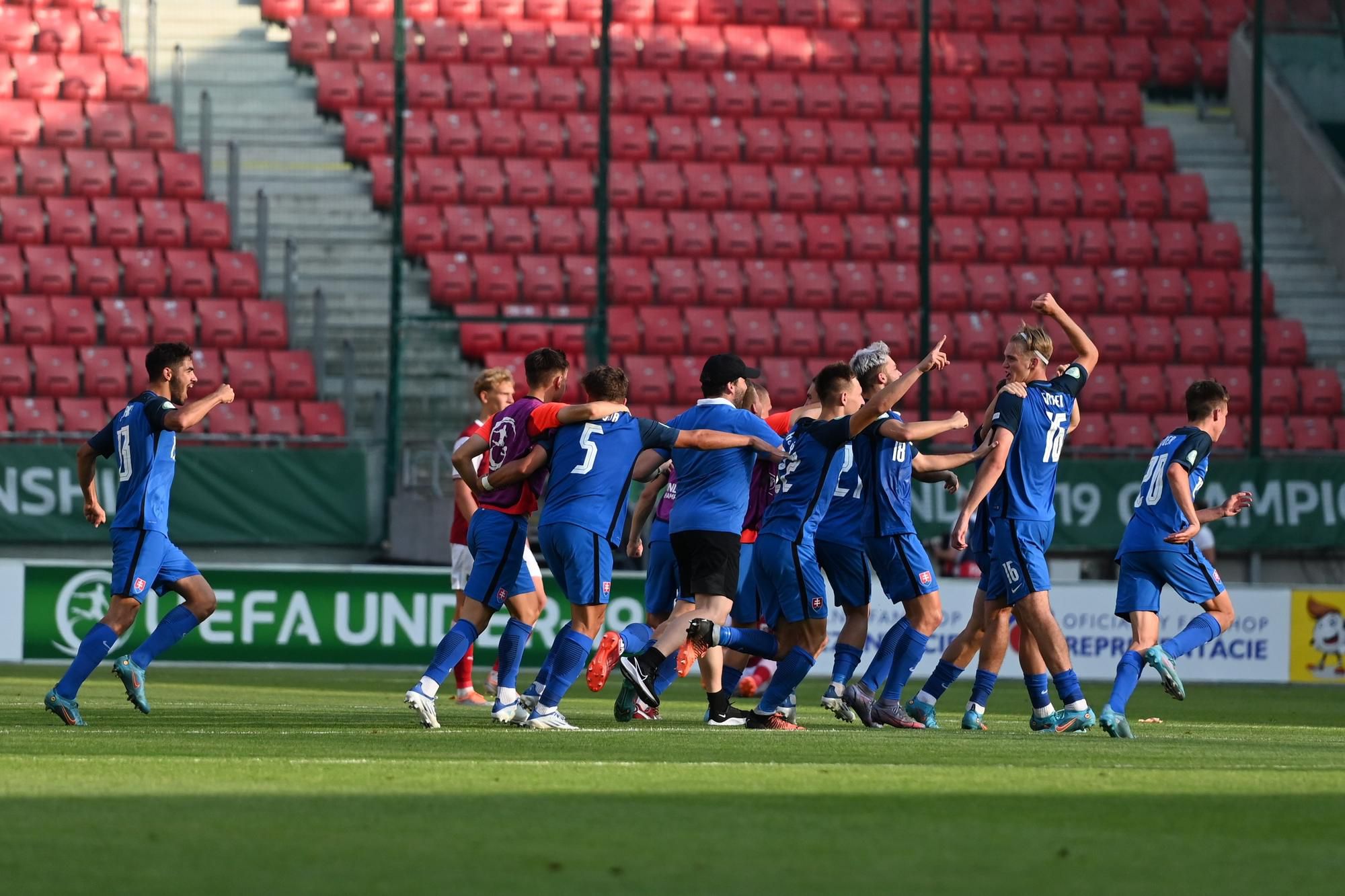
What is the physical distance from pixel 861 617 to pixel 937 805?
483 cm

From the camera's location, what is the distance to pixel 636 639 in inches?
405

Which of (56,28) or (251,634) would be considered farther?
(56,28)

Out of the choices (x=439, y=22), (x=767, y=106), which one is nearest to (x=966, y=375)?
(x=767, y=106)

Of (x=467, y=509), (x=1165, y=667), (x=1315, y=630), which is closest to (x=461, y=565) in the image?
(x=467, y=509)

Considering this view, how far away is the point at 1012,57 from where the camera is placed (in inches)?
1218

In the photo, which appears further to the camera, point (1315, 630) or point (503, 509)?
point (1315, 630)

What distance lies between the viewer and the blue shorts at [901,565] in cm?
1134

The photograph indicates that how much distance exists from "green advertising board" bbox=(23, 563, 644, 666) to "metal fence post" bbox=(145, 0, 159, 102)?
11.5 m

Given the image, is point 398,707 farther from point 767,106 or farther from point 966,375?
point 767,106

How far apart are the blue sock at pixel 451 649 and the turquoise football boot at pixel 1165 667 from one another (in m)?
3.66

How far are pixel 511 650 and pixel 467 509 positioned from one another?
252 cm

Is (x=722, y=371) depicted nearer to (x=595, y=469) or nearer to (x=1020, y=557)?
(x=595, y=469)

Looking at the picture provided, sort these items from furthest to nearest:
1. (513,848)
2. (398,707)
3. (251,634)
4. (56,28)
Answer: (56,28)
(251,634)
(398,707)
(513,848)

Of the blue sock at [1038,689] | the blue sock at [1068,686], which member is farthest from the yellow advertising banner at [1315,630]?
the blue sock at [1068,686]
